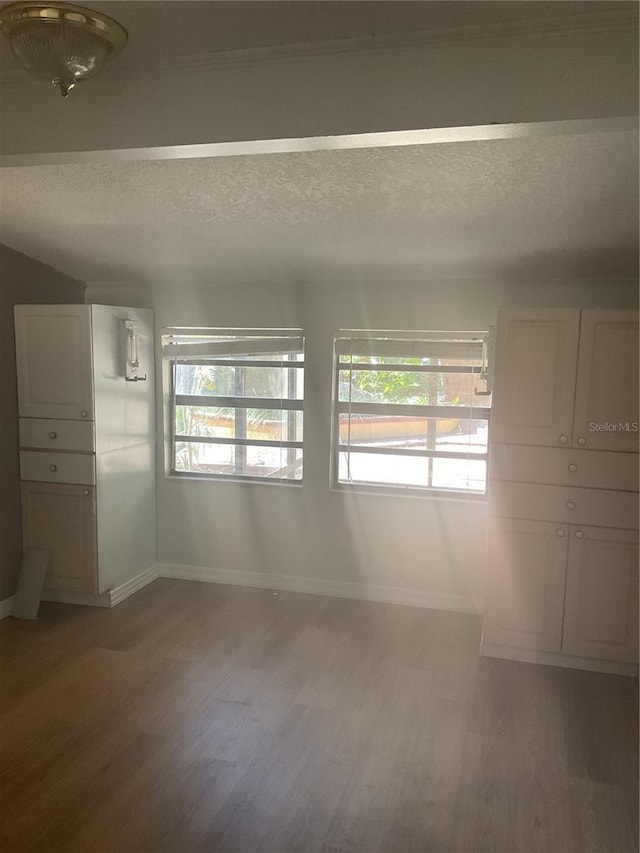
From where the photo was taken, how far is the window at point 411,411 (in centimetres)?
390

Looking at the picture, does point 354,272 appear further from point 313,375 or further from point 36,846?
point 36,846

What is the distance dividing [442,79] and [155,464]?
3.27 metres

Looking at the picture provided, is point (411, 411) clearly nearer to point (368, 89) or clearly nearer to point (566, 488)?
point (566, 488)

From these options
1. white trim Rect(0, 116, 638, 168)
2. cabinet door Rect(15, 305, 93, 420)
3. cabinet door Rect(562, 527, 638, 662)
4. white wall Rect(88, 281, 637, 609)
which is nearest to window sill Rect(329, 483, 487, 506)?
white wall Rect(88, 281, 637, 609)

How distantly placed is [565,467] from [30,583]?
119 inches

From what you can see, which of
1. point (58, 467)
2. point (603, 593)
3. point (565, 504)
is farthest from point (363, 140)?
point (58, 467)

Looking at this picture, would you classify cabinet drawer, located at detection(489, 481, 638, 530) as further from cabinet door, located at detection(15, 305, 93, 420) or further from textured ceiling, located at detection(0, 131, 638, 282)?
cabinet door, located at detection(15, 305, 93, 420)

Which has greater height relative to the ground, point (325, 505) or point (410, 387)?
point (410, 387)

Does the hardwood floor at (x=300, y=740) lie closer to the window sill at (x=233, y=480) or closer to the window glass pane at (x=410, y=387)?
the window sill at (x=233, y=480)

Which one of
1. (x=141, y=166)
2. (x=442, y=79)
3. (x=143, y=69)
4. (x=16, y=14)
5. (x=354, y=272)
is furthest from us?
(x=354, y=272)

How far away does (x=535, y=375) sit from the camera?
3.20 m

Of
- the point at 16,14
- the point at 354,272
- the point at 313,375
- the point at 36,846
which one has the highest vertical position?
the point at 16,14

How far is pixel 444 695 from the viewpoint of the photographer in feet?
9.92

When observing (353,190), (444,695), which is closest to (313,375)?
(353,190)
